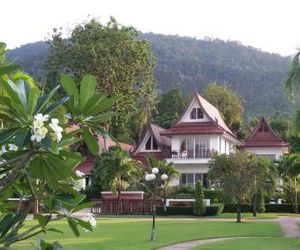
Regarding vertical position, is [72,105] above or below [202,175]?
below

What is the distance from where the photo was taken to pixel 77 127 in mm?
3234

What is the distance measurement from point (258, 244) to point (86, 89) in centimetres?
1530

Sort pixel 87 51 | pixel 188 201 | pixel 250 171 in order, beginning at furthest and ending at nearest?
pixel 87 51
pixel 188 201
pixel 250 171

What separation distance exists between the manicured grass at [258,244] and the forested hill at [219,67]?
2788 inches

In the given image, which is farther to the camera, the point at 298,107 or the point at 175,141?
the point at 175,141

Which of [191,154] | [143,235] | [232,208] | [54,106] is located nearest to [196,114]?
[191,154]

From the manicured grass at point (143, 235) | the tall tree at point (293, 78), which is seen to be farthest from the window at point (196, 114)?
the tall tree at point (293, 78)

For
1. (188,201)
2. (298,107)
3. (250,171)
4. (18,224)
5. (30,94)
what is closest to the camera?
(30,94)

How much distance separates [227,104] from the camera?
63031 mm

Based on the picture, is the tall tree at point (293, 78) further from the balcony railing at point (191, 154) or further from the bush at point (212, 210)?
the balcony railing at point (191, 154)

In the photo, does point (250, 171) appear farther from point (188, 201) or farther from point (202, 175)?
point (202, 175)

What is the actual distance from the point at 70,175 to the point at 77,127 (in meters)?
0.28

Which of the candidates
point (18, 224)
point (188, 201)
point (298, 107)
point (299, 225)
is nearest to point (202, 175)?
point (188, 201)

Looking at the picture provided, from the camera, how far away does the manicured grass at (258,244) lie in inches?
640
